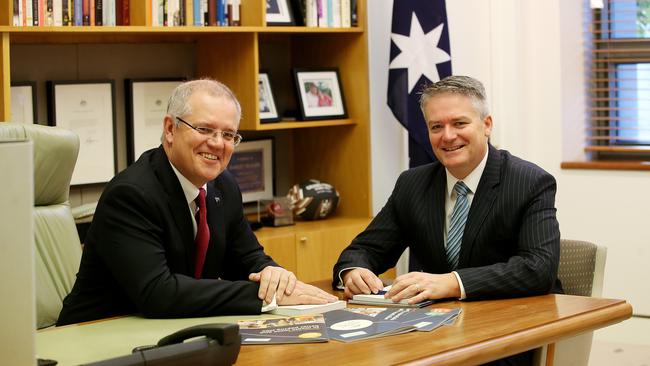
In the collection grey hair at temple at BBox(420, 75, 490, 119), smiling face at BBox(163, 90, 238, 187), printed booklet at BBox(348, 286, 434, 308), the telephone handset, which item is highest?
grey hair at temple at BBox(420, 75, 490, 119)

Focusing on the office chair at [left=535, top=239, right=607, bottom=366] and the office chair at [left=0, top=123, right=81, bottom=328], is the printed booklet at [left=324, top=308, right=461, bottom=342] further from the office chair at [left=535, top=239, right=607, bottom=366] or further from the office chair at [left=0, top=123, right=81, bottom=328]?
the office chair at [left=0, top=123, right=81, bottom=328]

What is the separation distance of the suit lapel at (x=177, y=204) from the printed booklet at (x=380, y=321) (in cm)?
42

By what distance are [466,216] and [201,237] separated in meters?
0.73

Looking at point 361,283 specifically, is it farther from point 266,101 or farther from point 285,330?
point 266,101

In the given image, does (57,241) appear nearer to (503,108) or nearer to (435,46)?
(435,46)

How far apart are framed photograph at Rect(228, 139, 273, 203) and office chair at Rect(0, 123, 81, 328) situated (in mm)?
1670

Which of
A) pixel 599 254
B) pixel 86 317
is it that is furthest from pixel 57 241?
pixel 599 254

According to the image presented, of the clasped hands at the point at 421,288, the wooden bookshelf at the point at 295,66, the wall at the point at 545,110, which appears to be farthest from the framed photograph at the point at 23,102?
the clasped hands at the point at 421,288

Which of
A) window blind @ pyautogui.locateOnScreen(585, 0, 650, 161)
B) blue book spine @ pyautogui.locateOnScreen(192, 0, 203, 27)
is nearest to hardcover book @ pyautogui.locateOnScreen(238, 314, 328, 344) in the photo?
blue book spine @ pyautogui.locateOnScreen(192, 0, 203, 27)

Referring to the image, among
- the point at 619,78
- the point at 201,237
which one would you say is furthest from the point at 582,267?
the point at 619,78

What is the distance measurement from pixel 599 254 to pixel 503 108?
7.31 ft

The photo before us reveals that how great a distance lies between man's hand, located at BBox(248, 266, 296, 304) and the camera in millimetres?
2281

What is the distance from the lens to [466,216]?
106 inches

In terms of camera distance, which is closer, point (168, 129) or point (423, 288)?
point (423, 288)
